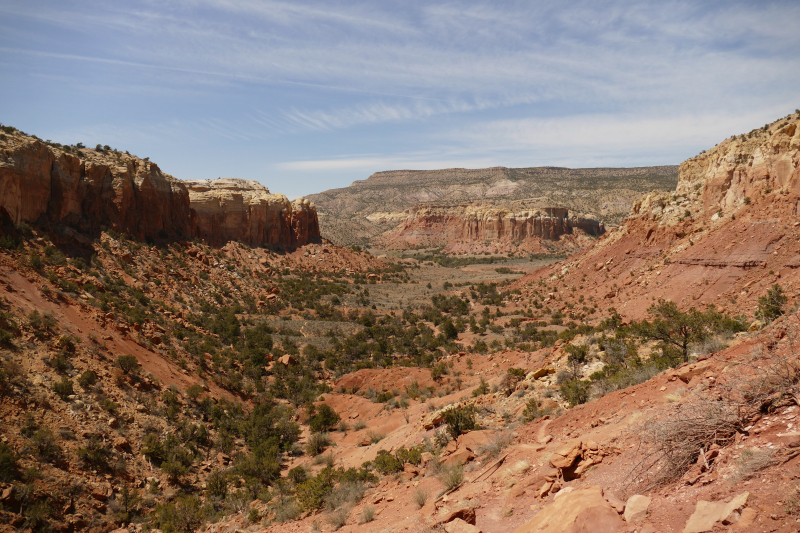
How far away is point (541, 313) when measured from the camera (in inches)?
1521

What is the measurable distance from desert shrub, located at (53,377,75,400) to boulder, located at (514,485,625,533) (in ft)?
48.7

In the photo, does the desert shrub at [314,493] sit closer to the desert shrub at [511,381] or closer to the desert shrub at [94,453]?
the desert shrub at [511,381]

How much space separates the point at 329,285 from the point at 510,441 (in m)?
42.7

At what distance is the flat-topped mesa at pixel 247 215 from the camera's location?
5141 cm

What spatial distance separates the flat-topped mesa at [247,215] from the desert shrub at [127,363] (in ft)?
109

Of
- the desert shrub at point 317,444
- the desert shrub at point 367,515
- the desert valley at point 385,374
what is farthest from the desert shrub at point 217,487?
the desert shrub at point 367,515

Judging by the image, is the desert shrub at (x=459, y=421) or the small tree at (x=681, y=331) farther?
the small tree at (x=681, y=331)

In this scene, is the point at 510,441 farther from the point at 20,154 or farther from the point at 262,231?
the point at 262,231

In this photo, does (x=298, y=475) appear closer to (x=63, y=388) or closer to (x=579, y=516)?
(x=63, y=388)

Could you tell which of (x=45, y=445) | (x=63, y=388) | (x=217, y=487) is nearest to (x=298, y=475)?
(x=217, y=487)

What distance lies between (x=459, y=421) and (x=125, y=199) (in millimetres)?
36056

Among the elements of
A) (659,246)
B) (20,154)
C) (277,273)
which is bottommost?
(277,273)

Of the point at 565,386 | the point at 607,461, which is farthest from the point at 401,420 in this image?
the point at 607,461

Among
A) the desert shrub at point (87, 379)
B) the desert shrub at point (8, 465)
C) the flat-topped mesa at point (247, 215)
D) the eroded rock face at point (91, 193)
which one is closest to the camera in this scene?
the desert shrub at point (8, 465)
